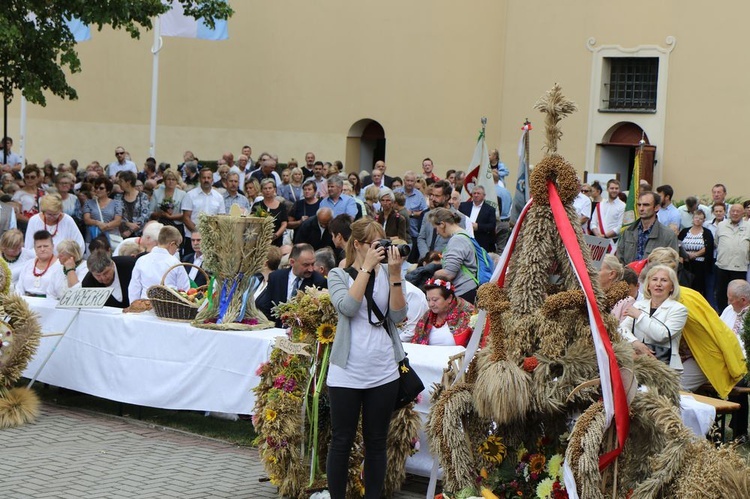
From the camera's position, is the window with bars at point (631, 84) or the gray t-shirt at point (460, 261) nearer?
the gray t-shirt at point (460, 261)

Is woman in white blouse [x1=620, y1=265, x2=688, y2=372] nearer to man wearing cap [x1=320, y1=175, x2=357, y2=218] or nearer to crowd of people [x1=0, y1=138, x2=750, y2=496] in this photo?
crowd of people [x1=0, y1=138, x2=750, y2=496]

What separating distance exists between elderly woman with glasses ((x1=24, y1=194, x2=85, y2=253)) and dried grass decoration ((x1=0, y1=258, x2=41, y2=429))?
3.53 metres

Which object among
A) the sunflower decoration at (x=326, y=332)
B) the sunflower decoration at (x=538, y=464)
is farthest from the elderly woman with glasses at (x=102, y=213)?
the sunflower decoration at (x=538, y=464)

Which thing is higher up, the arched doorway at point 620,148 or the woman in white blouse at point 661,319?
the arched doorway at point 620,148

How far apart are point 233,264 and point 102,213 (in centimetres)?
734

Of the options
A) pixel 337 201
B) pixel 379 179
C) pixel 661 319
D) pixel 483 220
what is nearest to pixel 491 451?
pixel 661 319

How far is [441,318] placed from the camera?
27.6ft

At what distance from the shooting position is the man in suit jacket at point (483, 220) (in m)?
15.4

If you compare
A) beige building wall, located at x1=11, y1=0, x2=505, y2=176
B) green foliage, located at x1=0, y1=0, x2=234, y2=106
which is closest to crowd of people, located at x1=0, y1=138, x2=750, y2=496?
green foliage, located at x1=0, y1=0, x2=234, y2=106

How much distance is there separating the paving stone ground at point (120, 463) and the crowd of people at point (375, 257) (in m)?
1.32

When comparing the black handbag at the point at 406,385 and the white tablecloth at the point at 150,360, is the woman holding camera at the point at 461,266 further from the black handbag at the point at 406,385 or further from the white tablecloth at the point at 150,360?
the black handbag at the point at 406,385

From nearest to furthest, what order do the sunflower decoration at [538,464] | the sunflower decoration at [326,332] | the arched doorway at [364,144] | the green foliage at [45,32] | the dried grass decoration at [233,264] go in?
the sunflower decoration at [538,464] < the sunflower decoration at [326,332] < the dried grass decoration at [233,264] < the green foliage at [45,32] < the arched doorway at [364,144]

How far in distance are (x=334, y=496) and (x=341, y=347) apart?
2.77ft

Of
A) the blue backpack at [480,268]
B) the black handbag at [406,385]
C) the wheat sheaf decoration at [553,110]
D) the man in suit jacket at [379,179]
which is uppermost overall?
the wheat sheaf decoration at [553,110]
